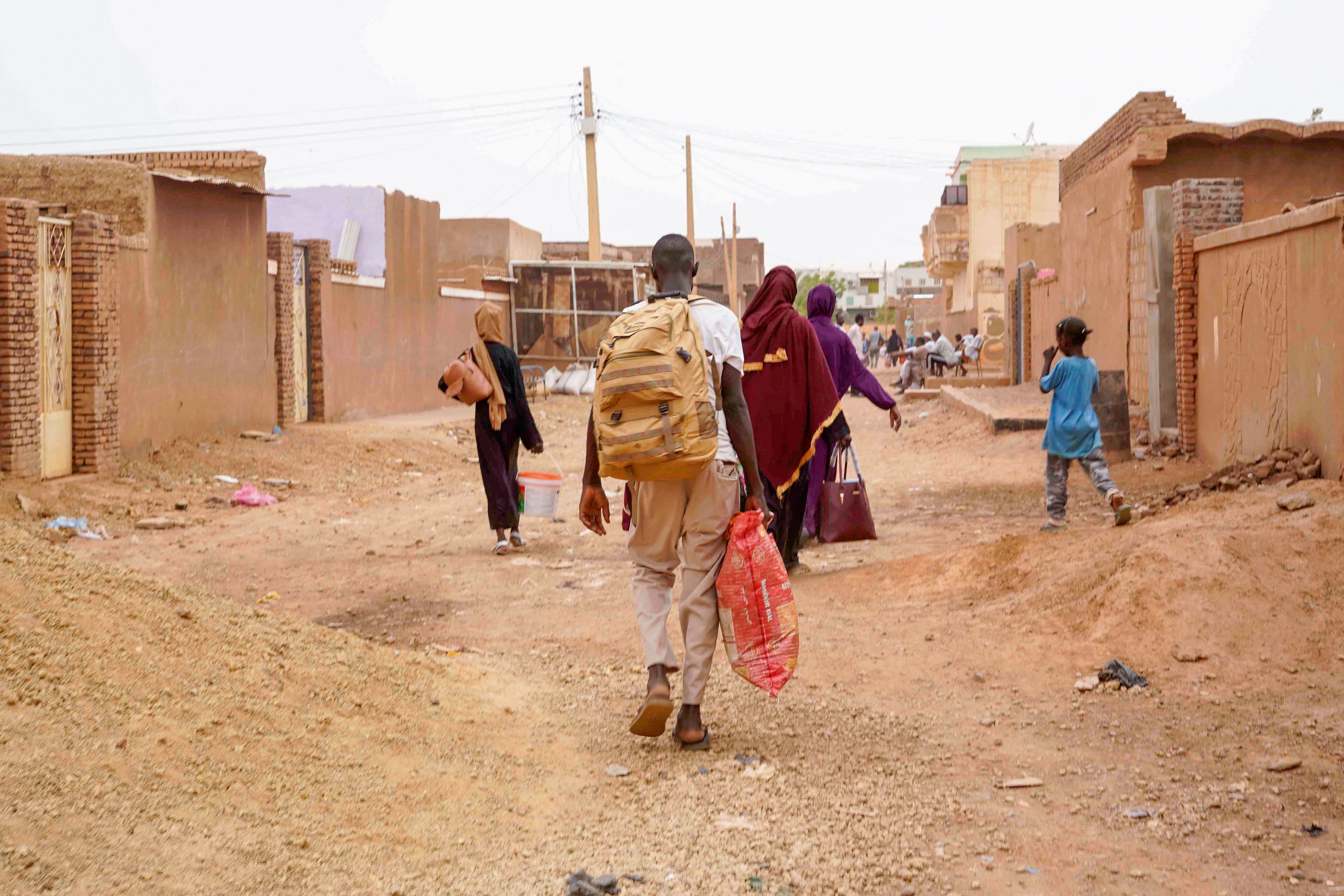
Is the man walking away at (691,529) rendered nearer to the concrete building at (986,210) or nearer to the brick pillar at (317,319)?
the brick pillar at (317,319)

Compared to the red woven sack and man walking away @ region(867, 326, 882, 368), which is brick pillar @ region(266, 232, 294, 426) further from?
man walking away @ region(867, 326, 882, 368)

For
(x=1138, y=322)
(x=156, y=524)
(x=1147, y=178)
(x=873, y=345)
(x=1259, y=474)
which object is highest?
(x=1147, y=178)

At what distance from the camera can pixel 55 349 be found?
11102 millimetres

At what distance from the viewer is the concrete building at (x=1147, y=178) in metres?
14.1

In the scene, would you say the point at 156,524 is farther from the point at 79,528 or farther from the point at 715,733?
the point at 715,733

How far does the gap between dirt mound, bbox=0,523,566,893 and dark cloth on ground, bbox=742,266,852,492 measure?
101 inches

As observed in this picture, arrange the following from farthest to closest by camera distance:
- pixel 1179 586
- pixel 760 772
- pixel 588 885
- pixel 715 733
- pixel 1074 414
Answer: pixel 1074 414
pixel 1179 586
pixel 715 733
pixel 760 772
pixel 588 885

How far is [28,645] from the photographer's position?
3709mm

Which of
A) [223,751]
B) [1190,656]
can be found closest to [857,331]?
[1190,656]

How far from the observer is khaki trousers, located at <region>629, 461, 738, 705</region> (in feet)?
13.9

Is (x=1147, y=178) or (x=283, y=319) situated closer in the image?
(x=1147, y=178)

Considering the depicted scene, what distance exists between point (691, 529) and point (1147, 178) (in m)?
12.0

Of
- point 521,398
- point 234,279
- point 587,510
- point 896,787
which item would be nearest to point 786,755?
point 896,787

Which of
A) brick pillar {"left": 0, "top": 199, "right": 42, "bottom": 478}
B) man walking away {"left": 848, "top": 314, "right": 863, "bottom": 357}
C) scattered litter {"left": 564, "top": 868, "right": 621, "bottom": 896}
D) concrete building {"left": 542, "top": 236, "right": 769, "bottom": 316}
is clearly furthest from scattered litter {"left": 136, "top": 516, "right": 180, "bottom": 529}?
concrete building {"left": 542, "top": 236, "right": 769, "bottom": 316}
